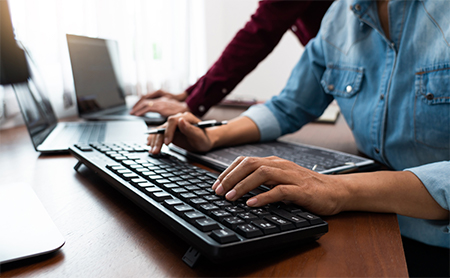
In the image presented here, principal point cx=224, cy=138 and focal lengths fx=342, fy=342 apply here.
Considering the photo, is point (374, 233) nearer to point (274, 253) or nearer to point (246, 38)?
point (274, 253)

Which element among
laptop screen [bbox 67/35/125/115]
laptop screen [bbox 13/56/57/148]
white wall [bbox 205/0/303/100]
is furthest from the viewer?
white wall [bbox 205/0/303/100]

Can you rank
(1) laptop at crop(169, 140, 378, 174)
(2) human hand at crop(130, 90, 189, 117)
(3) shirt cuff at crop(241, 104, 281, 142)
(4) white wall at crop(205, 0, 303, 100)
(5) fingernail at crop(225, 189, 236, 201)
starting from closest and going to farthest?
(5) fingernail at crop(225, 189, 236, 201)
(1) laptop at crop(169, 140, 378, 174)
(3) shirt cuff at crop(241, 104, 281, 142)
(2) human hand at crop(130, 90, 189, 117)
(4) white wall at crop(205, 0, 303, 100)

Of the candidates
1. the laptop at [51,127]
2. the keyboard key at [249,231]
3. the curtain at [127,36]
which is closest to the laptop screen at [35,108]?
the laptop at [51,127]

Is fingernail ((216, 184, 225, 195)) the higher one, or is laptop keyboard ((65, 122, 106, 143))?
fingernail ((216, 184, 225, 195))

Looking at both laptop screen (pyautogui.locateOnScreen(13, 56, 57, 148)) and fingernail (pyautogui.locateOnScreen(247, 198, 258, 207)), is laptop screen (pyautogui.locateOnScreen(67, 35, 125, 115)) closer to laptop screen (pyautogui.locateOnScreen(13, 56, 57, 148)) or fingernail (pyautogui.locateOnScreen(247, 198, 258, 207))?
laptop screen (pyautogui.locateOnScreen(13, 56, 57, 148))

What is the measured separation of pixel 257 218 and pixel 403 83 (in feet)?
1.67

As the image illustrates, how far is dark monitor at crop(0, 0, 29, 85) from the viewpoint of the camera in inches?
27.6

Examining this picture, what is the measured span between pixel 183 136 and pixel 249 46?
590 mm

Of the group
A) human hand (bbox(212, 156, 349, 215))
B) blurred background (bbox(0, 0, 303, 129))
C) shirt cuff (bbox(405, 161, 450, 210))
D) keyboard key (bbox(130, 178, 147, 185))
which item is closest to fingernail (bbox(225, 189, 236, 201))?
human hand (bbox(212, 156, 349, 215))

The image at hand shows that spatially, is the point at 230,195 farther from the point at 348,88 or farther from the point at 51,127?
the point at 51,127

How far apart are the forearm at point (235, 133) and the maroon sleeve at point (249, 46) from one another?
397mm

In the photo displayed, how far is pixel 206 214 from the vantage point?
364 mm

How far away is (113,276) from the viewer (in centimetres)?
30

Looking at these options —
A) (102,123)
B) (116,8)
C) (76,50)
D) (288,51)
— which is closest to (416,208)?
(102,123)
